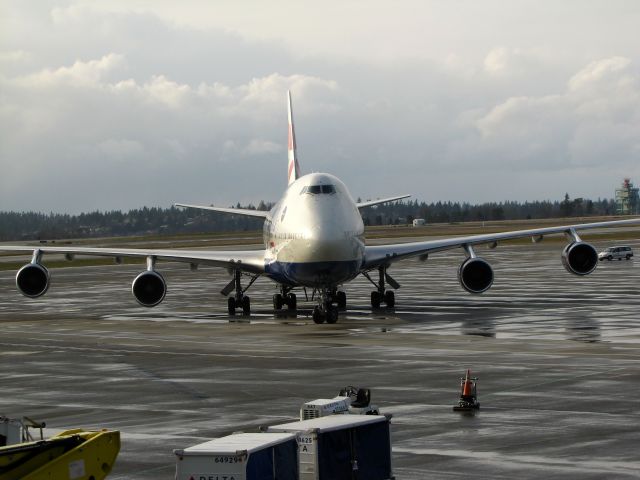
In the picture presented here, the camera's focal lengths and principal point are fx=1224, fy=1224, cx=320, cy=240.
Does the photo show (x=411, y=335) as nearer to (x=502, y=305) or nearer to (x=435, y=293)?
(x=502, y=305)

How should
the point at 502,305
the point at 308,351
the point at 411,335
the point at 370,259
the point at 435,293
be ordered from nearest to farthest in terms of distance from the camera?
the point at 308,351, the point at 411,335, the point at 370,259, the point at 502,305, the point at 435,293

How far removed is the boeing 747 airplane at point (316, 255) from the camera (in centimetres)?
4175

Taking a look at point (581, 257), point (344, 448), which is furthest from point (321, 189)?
point (344, 448)

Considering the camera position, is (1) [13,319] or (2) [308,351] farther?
(1) [13,319]

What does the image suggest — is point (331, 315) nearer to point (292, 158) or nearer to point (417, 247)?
point (417, 247)

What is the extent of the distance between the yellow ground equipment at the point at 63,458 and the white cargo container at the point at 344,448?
2.55 meters

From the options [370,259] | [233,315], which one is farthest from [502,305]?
[233,315]

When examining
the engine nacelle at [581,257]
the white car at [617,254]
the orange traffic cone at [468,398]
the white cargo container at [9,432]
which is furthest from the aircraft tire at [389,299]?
the white car at [617,254]

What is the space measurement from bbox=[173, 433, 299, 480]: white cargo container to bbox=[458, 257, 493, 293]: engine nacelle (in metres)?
31.1

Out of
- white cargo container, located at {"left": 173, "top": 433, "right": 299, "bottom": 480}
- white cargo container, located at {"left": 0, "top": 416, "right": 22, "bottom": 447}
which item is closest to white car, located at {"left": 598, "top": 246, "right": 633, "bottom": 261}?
white cargo container, located at {"left": 173, "top": 433, "right": 299, "bottom": 480}

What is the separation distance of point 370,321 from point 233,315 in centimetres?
726

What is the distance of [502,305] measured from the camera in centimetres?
4834

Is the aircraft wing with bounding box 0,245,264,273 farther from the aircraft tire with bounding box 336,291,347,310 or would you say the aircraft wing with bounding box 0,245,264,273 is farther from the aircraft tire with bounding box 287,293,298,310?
the aircraft tire with bounding box 336,291,347,310

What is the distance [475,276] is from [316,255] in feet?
24.4
